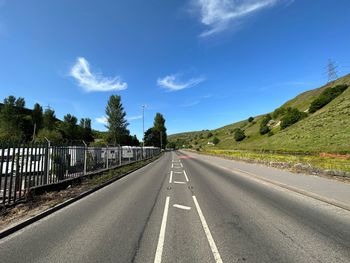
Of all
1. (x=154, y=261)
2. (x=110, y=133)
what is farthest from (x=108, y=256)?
(x=110, y=133)

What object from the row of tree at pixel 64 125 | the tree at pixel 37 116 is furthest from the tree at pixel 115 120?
the tree at pixel 37 116

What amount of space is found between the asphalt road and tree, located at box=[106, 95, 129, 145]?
61.0m

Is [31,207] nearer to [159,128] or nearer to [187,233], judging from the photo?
[187,233]

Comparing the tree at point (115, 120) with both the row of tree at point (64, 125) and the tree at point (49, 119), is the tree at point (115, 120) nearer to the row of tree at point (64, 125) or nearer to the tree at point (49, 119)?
the row of tree at point (64, 125)

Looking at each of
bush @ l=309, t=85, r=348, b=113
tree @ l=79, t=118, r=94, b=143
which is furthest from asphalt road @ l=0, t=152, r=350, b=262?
tree @ l=79, t=118, r=94, b=143

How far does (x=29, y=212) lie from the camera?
23.2ft

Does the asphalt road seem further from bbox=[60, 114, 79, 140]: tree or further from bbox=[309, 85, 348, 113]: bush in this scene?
bbox=[60, 114, 79, 140]: tree

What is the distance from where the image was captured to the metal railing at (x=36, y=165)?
7616mm

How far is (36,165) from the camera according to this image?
9.73 m

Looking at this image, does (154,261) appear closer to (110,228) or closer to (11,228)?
(110,228)

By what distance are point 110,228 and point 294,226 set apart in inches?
175

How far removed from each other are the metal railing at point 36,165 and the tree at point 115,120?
5141 cm

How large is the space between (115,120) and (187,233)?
6567 centimetres

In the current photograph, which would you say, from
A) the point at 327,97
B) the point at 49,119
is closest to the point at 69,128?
the point at 49,119
